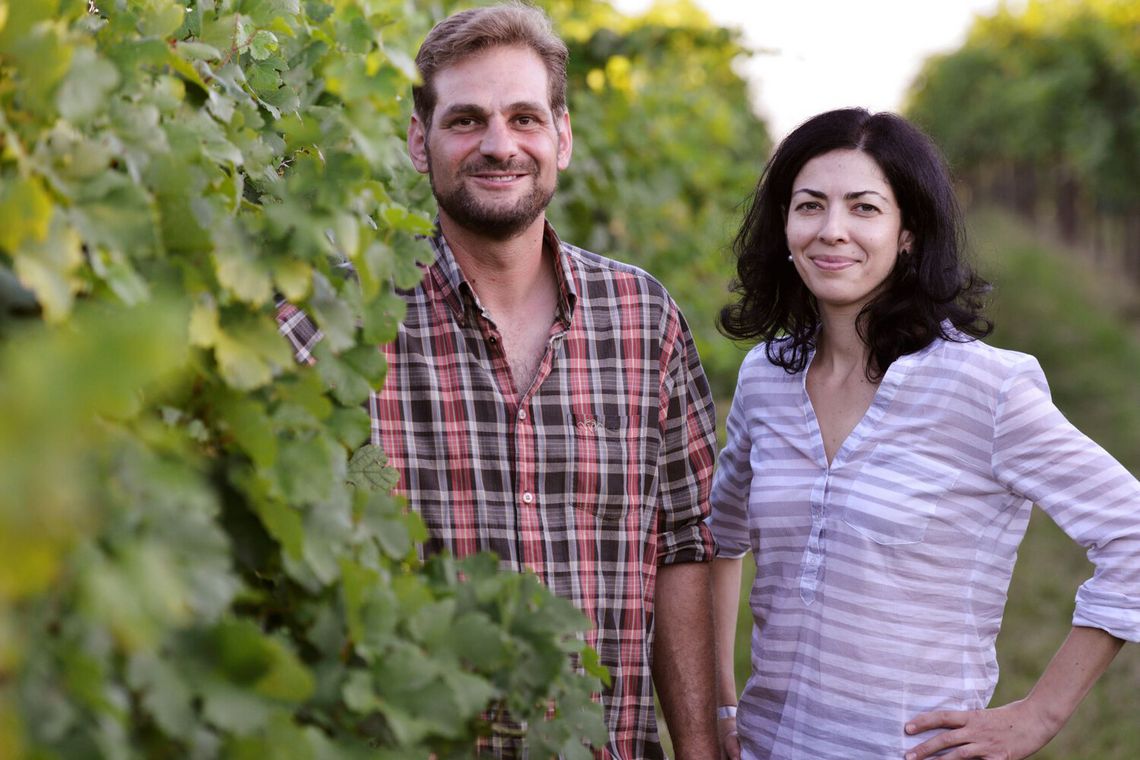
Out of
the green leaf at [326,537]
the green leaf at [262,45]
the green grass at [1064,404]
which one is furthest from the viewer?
the green grass at [1064,404]

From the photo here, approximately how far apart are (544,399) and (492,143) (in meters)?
0.53

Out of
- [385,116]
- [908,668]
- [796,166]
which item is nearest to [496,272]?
[796,166]

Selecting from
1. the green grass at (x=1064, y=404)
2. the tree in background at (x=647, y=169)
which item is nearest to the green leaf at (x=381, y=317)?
the green grass at (x=1064, y=404)

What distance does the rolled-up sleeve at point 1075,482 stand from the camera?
2.29 metres

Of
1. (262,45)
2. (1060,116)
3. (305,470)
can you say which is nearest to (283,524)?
(305,470)

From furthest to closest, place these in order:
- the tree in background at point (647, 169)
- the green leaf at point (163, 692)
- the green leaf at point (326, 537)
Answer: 1. the tree in background at point (647, 169)
2. the green leaf at point (326, 537)
3. the green leaf at point (163, 692)

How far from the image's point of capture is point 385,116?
126 centimetres

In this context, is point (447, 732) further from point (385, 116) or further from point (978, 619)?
point (978, 619)

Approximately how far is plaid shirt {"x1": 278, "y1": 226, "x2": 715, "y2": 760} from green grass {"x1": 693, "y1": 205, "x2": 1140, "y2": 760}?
89 centimetres

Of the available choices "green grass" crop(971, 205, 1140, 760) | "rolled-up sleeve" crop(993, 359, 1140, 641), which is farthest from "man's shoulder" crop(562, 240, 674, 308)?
"green grass" crop(971, 205, 1140, 760)

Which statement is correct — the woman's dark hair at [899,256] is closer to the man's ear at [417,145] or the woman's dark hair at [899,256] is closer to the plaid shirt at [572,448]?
the plaid shirt at [572,448]

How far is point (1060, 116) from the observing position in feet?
65.7

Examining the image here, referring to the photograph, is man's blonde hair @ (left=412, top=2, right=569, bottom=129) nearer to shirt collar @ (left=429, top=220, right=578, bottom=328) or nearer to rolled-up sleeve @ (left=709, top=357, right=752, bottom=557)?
shirt collar @ (left=429, top=220, right=578, bottom=328)

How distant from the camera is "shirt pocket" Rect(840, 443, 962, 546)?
7.69ft
